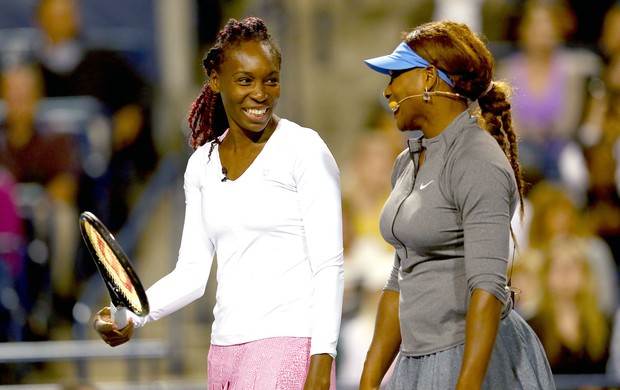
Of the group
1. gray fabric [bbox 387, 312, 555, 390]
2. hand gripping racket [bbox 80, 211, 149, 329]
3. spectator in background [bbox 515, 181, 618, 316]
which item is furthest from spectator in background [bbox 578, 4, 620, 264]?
hand gripping racket [bbox 80, 211, 149, 329]

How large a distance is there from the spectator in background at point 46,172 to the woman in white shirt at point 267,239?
13.6 ft

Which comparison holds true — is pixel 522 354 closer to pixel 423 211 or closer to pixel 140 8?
pixel 423 211

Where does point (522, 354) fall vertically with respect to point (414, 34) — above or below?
below

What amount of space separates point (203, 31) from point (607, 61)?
2713mm

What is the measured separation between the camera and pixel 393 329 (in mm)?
3555

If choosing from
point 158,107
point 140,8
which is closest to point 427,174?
point 158,107

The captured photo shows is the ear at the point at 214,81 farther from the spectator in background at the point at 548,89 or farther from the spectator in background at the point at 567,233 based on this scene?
the spectator in background at the point at 548,89

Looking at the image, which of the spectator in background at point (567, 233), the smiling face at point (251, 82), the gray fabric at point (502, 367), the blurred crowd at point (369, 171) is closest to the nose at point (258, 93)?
the smiling face at point (251, 82)

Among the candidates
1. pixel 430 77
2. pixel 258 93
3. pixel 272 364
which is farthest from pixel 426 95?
pixel 272 364

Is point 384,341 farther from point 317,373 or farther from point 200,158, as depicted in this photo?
point 200,158

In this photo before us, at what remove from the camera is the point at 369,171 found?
755 cm

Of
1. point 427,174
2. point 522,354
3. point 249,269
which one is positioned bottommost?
point 522,354

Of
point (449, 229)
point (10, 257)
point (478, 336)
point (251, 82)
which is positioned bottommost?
point (10, 257)

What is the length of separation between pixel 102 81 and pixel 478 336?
5.38m
